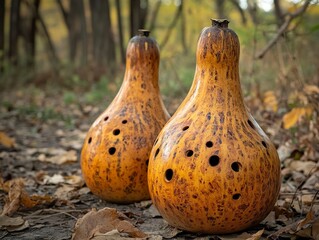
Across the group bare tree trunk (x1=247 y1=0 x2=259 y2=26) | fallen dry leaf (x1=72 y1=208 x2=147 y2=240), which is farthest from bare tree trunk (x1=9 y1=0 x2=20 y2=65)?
fallen dry leaf (x1=72 y1=208 x2=147 y2=240)

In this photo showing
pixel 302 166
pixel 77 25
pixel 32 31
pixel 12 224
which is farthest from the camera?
pixel 77 25

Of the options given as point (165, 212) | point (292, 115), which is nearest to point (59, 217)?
point (165, 212)

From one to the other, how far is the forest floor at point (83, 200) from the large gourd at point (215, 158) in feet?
0.48

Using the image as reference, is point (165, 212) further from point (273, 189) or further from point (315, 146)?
point (315, 146)

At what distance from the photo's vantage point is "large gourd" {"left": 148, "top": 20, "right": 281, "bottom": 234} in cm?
225

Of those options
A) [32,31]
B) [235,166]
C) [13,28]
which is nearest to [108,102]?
[235,166]

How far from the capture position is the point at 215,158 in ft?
7.59

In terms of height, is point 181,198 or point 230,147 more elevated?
point 230,147

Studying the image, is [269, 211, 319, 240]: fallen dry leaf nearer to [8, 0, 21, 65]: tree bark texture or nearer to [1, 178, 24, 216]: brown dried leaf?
[1, 178, 24, 216]: brown dried leaf

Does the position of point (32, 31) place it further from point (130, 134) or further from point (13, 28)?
point (130, 134)

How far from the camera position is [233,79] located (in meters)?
2.49

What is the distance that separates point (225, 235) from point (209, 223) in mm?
139

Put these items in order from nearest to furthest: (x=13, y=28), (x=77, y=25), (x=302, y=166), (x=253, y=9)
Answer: (x=302, y=166)
(x=253, y=9)
(x=13, y=28)
(x=77, y=25)

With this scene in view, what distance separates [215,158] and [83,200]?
47.0 inches
